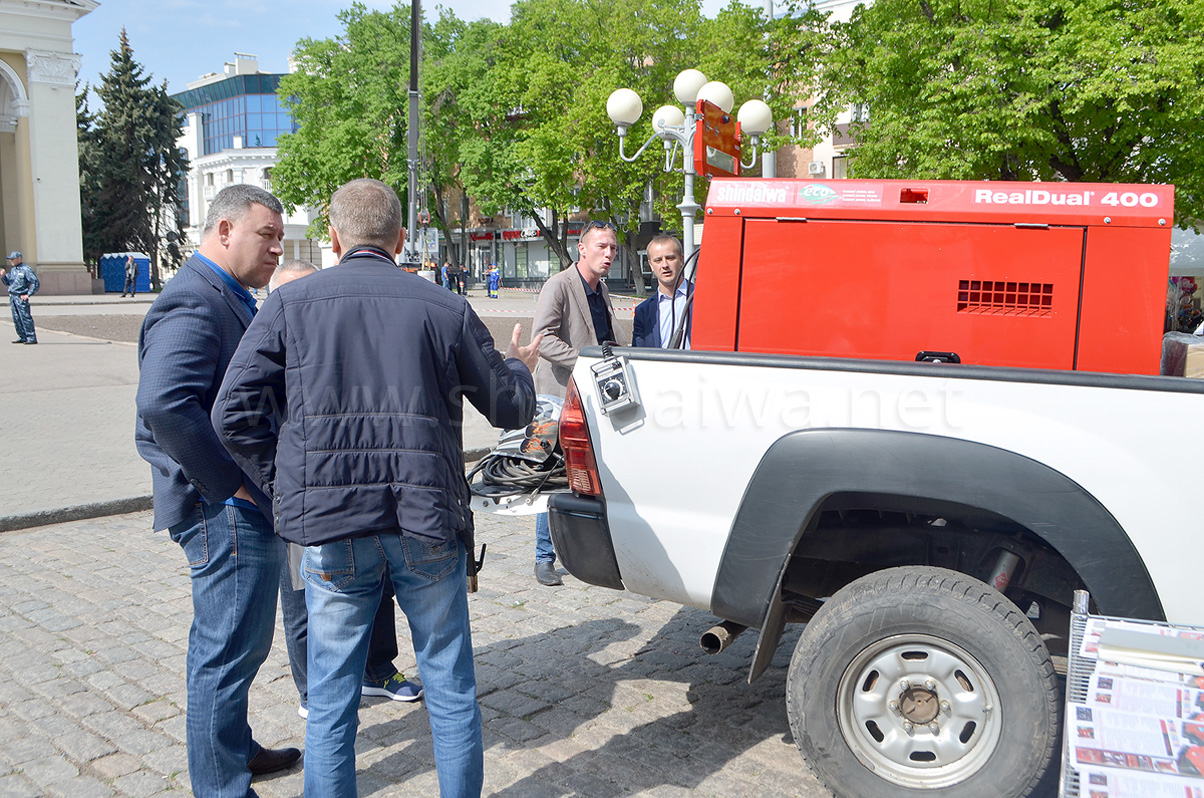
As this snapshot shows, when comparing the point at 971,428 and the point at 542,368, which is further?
the point at 542,368

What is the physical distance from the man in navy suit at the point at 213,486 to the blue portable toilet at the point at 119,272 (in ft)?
159

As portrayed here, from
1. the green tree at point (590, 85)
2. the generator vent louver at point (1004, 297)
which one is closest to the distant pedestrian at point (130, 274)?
the green tree at point (590, 85)

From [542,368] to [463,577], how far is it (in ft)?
9.74

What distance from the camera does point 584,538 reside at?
333 cm

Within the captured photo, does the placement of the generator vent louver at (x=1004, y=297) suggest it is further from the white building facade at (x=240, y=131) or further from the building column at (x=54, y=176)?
the white building facade at (x=240, y=131)

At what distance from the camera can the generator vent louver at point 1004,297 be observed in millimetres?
3244

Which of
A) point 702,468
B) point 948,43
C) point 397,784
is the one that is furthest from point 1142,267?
point 948,43

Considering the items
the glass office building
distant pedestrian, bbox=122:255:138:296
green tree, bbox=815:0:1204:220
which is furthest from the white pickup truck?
the glass office building

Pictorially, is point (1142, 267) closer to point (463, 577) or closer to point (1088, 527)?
point (1088, 527)

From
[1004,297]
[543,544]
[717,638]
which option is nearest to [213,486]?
[717,638]

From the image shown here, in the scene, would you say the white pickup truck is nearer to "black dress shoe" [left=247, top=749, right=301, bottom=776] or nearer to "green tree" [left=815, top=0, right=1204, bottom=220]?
"black dress shoe" [left=247, top=749, right=301, bottom=776]

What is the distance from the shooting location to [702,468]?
10.2 ft

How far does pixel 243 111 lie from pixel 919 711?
3429 inches

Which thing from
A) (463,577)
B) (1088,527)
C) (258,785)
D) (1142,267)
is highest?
(1142,267)
